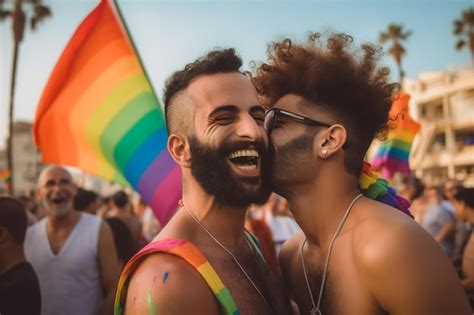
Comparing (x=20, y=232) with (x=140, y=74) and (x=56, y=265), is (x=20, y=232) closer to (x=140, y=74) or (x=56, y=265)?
(x=56, y=265)

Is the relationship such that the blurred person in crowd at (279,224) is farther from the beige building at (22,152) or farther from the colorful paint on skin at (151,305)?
the beige building at (22,152)

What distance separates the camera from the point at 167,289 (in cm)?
184

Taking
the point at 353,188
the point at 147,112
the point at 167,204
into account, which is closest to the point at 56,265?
the point at 167,204

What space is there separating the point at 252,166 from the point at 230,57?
598 mm

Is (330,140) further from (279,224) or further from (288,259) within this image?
(279,224)

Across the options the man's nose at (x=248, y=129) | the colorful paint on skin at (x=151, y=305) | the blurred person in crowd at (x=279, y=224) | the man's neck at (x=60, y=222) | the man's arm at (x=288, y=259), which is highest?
the man's nose at (x=248, y=129)

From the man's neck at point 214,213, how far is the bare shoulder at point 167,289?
415 millimetres

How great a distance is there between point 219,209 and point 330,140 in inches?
25.5

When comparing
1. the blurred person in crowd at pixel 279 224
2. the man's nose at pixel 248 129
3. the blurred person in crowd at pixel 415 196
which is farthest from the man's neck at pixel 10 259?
the blurred person in crowd at pixel 415 196

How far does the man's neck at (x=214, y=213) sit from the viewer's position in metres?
2.34

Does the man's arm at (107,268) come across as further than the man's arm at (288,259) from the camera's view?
Yes

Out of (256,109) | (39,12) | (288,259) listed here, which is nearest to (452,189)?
(288,259)

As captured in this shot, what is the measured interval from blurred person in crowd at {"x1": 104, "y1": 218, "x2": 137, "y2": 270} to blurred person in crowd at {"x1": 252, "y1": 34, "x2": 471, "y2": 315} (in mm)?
2839

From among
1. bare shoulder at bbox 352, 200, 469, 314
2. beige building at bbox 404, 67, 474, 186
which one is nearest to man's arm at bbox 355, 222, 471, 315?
bare shoulder at bbox 352, 200, 469, 314
